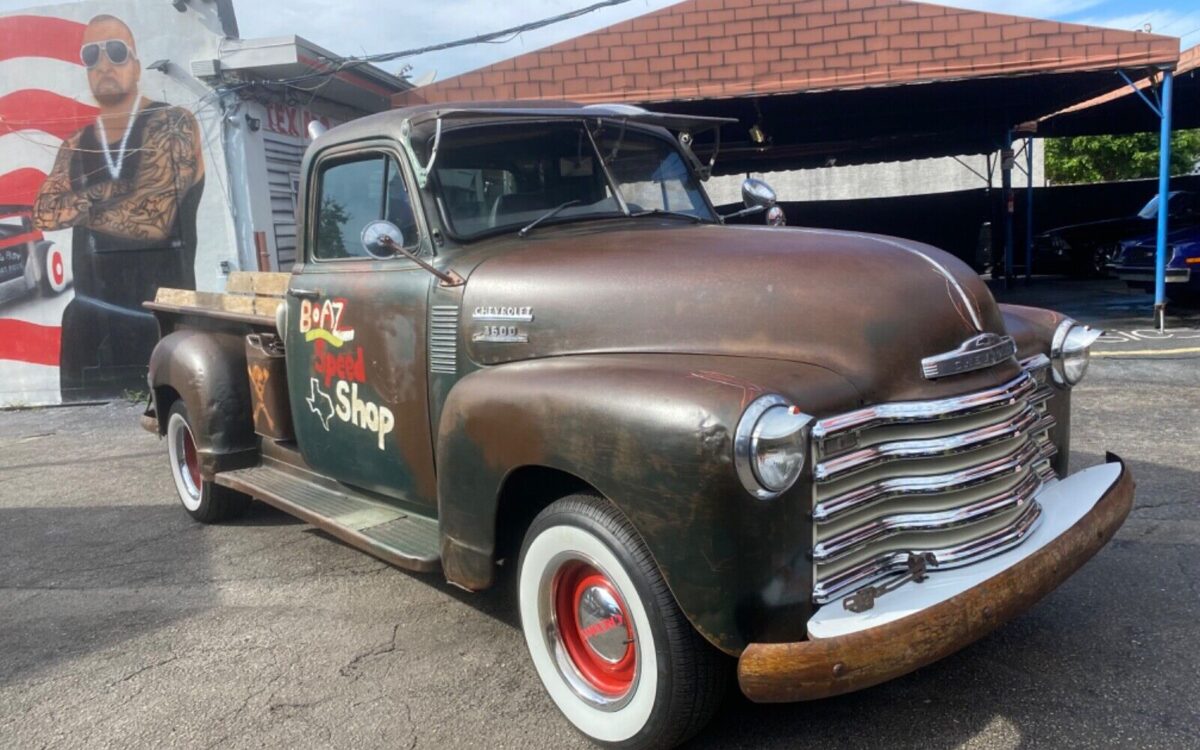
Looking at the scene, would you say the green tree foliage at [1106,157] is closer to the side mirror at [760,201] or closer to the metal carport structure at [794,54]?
the metal carport structure at [794,54]

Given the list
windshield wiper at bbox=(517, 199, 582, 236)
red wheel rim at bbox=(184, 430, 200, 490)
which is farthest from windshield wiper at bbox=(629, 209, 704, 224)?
red wheel rim at bbox=(184, 430, 200, 490)

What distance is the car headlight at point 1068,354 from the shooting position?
12.0 feet

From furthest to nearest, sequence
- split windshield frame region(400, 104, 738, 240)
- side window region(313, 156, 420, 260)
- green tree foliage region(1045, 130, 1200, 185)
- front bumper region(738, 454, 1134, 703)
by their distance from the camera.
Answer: green tree foliage region(1045, 130, 1200, 185)
side window region(313, 156, 420, 260)
split windshield frame region(400, 104, 738, 240)
front bumper region(738, 454, 1134, 703)

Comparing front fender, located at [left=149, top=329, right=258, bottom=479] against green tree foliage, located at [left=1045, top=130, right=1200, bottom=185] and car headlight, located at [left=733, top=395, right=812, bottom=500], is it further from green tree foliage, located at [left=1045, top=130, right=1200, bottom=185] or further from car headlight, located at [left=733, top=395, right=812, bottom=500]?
green tree foliage, located at [left=1045, top=130, right=1200, bottom=185]

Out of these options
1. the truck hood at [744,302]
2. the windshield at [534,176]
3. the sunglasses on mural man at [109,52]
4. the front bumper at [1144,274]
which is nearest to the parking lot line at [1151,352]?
the front bumper at [1144,274]

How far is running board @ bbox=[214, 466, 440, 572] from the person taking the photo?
3682 mm

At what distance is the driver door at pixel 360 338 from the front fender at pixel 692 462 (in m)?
0.93

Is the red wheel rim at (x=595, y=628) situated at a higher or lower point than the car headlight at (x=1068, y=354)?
lower

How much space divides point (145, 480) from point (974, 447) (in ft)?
→ 19.9

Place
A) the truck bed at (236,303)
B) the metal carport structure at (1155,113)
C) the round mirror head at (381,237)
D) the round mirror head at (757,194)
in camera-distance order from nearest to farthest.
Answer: the round mirror head at (381,237), the round mirror head at (757,194), the truck bed at (236,303), the metal carport structure at (1155,113)

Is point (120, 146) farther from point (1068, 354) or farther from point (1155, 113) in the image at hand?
point (1155, 113)

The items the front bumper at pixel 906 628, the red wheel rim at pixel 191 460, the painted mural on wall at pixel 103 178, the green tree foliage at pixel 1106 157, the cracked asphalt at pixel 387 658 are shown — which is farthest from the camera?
the green tree foliage at pixel 1106 157

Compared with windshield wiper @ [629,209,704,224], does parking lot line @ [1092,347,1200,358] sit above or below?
below

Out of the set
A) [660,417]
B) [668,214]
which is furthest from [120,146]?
[660,417]
